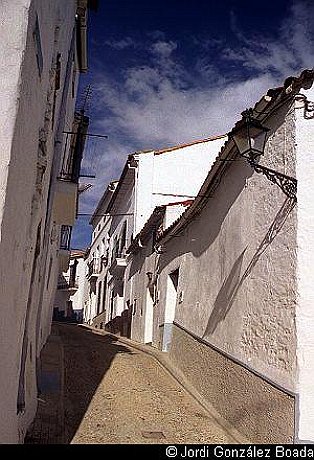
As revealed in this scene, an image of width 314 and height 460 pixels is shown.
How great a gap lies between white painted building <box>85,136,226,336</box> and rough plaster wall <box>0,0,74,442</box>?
12.5 meters

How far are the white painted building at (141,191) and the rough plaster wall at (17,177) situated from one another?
12464 mm

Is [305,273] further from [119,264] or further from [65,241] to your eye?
[119,264]

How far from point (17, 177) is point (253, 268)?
3463 millimetres

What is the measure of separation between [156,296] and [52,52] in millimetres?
9705

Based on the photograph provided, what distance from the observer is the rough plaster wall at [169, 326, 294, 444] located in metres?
4.90

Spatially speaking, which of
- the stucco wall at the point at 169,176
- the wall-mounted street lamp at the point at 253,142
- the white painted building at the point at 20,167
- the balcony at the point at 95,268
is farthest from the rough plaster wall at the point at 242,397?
the balcony at the point at 95,268

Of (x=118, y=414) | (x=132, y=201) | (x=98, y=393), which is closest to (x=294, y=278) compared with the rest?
(x=118, y=414)

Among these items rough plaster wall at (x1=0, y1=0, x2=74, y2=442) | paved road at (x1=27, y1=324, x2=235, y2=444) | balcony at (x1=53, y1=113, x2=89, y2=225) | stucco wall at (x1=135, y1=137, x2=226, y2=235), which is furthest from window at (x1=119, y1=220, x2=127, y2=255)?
rough plaster wall at (x1=0, y1=0, x2=74, y2=442)

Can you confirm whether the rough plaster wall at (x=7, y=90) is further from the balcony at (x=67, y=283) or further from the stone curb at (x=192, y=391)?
the balcony at (x=67, y=283)

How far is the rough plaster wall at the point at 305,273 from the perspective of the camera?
15.1 feet

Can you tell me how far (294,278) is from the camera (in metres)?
5.02

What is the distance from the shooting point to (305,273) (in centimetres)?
496

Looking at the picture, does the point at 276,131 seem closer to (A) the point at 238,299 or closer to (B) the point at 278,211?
(B) the point at 278,211

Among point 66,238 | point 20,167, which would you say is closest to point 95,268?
point 66,238
